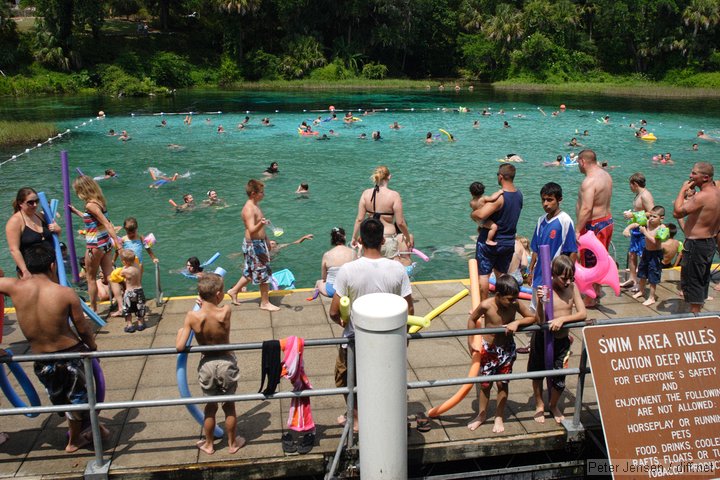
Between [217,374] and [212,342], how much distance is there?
0.89ft

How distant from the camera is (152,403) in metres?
4.75

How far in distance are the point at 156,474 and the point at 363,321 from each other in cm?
222

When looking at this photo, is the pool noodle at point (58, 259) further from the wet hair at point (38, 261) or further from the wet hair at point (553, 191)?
the wet hair at point (553, 191)

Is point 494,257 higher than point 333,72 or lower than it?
lower

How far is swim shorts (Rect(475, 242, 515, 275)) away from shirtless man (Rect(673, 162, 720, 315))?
2.16m

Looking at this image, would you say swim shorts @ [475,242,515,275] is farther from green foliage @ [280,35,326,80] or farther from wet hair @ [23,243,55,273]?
green foliage @ [280,35,326,80]

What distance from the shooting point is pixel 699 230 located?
297 inches

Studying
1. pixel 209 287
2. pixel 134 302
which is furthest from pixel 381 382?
pixel 134 302

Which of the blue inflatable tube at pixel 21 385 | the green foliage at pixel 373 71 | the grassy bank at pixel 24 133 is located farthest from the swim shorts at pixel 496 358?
the green foliage at pixel 373 71

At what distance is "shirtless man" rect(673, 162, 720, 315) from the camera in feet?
24.2

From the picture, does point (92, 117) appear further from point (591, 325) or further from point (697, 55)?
point (697, 55)

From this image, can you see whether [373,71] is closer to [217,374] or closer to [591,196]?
[591,196]

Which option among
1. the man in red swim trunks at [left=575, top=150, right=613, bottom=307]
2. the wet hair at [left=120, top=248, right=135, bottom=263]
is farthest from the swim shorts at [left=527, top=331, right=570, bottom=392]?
the wet hair at [left=120, top=248, right=135, bottom=263]

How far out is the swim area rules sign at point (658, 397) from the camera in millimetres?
4879
